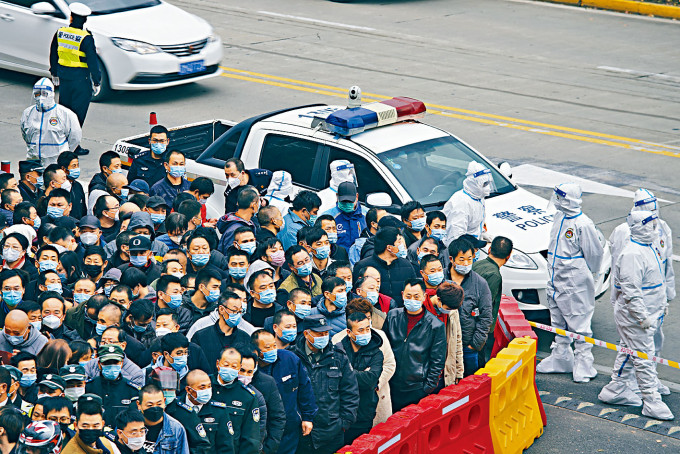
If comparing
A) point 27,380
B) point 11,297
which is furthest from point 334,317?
point 11,297

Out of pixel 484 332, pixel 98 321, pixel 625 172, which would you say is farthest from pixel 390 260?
pixel 625 172

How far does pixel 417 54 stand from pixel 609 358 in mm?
11978

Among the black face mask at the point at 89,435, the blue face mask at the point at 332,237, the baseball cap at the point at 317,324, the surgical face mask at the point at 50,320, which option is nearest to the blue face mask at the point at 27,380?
the surgical face mask at the point at 50,320

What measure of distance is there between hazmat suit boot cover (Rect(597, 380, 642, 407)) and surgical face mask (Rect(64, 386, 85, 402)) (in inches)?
180

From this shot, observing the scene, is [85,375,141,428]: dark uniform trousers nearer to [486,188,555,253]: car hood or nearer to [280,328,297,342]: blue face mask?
[280,328,297,342]: blue face mask

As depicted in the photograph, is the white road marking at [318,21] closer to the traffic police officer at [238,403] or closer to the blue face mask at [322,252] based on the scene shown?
the blue face mask at [322,252]

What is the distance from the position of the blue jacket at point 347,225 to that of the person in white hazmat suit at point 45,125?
401 cm

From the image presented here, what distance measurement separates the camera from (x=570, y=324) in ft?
31.5

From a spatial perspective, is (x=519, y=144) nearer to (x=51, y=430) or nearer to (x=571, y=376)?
(x=571, y=376)

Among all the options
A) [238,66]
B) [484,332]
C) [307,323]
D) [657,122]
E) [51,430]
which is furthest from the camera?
[238,66]

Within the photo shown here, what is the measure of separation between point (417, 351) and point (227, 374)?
1.69 meters

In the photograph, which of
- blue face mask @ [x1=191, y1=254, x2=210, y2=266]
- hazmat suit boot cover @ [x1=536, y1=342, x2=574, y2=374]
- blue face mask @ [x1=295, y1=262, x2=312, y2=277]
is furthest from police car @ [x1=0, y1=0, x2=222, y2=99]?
hazmat suit boot cover @ [x1=536, y1=342, x2=574, y2=374]

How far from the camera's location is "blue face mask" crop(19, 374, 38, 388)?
7102 millimetres

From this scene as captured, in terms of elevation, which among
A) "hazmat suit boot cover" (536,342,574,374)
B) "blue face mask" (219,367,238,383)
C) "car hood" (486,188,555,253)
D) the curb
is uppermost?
the curb
